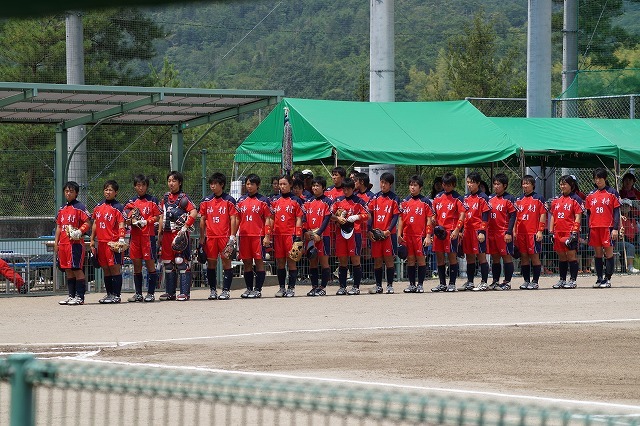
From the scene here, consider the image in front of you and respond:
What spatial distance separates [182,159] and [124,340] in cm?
995

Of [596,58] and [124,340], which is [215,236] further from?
[596,58]

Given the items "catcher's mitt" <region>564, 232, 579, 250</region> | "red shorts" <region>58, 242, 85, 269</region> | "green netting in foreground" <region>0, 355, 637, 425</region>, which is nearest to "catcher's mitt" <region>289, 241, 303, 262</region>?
"red shorts" <region>58, 242, 85, 269</region>

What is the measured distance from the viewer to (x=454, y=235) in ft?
64.0

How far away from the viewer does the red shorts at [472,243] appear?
19984 millimetres

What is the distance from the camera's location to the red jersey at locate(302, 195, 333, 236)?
19141mm

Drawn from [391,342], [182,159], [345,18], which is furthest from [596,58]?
[345,18]

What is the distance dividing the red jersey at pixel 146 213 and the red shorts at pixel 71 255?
0.95m

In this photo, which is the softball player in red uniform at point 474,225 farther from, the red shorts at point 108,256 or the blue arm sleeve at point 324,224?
the red shorts at point 108,256

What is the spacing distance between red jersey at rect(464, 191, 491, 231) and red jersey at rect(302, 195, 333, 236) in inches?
97.7

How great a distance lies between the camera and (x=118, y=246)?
57.6 feet

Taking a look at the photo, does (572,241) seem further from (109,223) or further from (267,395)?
(267,395)

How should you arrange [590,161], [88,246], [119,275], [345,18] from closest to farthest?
1. [119,275]
2. [88,246]
3. [590,161]
4. [345,18]

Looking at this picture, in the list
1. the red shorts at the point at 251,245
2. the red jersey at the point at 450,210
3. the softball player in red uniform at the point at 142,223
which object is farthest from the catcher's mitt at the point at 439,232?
the softball player in red uniform at the point at 142,223

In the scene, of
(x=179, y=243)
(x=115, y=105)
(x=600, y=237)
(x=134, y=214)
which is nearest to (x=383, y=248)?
(x=179, y=243)
